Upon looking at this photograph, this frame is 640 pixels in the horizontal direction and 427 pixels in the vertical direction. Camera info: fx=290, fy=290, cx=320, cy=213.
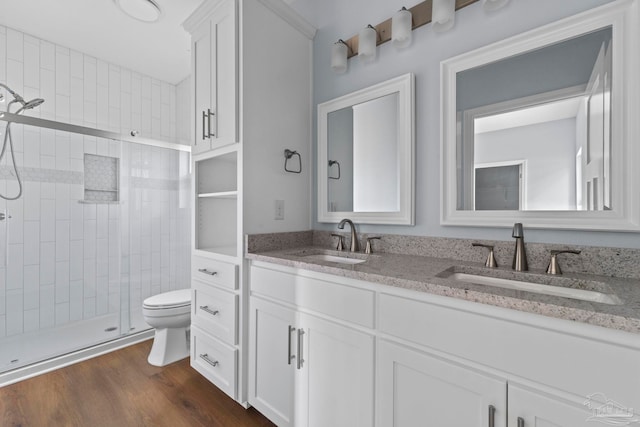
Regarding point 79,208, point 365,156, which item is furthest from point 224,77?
point 79,208

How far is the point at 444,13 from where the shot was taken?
135 cm

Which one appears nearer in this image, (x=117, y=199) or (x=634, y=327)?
(x=634, y=327)

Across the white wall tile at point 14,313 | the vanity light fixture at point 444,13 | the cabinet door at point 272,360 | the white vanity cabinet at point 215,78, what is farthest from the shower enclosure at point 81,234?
the vanity light fixture at point 444,13

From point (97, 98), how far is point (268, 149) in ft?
7.54

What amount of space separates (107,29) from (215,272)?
2.27 m

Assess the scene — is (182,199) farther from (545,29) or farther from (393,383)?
(545,29)

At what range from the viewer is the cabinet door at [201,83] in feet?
5.90

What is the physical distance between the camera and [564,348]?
70cm

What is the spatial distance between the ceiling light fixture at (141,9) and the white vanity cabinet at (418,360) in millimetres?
2058

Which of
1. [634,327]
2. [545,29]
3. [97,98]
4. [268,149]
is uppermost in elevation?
[97,98]

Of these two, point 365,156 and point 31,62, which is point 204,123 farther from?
point 31,62

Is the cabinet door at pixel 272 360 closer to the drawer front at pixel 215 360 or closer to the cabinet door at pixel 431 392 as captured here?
the drawer front at pixel 215 360

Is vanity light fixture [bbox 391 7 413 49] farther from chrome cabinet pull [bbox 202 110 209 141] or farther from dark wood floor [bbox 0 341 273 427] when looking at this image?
dark wood floor [bbox 0 341 273 427]

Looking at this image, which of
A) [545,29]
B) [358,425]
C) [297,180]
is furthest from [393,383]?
[545,29]
